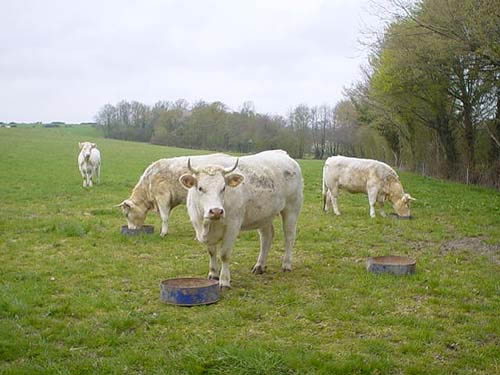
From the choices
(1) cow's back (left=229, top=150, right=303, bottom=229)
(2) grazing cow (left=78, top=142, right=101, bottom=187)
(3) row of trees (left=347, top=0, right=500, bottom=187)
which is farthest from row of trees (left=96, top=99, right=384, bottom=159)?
(1) cow's back (left=229, top=150, right=303, bottom=229)

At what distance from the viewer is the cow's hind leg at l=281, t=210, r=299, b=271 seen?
9.30 metres

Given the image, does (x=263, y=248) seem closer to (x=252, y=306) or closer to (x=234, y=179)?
(x=234, y=179)

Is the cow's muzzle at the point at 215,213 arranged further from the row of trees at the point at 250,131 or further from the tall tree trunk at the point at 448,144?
the row of trees at the point at 250,131

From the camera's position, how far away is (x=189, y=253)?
1065 centimetres

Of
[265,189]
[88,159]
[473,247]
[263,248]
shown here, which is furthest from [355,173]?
[88,159]

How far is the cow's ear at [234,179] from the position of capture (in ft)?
25.7

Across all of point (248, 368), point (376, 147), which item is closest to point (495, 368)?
point (248, 368)

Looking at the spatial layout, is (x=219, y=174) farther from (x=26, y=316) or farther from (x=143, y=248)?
(x=143, y=248)

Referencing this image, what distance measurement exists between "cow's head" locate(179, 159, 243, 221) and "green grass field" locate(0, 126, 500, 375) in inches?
49.4

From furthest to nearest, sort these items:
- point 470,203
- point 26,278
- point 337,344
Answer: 1. point 470,203
2. point 26,278
3. point 337,344

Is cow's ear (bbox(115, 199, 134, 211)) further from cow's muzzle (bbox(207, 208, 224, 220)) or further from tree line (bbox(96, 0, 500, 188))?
tree line (bbox(96, 0, 500, 188))

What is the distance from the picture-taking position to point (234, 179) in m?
7.87

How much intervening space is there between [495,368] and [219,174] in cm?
420

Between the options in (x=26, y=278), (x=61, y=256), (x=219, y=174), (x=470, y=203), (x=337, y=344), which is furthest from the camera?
(x=470, y=203)
